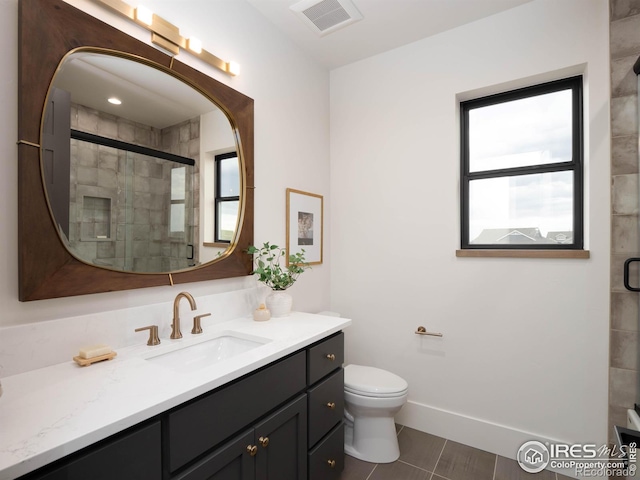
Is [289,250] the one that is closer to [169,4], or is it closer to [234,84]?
[234,84]

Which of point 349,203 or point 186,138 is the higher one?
point 186,138

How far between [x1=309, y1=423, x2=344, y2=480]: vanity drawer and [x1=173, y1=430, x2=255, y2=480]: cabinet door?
462 mm

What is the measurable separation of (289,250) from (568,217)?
1819mm

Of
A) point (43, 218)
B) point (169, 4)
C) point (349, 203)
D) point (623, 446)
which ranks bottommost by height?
point (623, 446)

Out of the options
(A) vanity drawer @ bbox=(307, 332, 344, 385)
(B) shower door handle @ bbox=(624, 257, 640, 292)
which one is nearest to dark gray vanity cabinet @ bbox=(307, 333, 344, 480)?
(A) vanity drawer @ bbox=(307, 332, 344, 385)

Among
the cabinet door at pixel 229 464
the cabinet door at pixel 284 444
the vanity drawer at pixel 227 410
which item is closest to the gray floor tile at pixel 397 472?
the cabinet door at pixel 284 444

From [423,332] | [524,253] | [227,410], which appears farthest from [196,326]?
[524,253]

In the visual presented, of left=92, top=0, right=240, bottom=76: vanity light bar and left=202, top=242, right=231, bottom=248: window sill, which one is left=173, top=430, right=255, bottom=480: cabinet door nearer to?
left=202, top=242, right=231, bottom=248: window sill

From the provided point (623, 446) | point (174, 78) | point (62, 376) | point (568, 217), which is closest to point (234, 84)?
point (174, 78)

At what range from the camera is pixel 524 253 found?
2.07 m

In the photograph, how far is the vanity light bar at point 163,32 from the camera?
1.38 metres

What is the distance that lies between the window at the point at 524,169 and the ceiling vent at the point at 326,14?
3.43 feet

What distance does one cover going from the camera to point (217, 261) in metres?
1.78

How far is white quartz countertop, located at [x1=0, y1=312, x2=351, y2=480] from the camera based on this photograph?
28.3 inches
